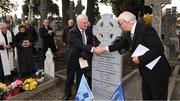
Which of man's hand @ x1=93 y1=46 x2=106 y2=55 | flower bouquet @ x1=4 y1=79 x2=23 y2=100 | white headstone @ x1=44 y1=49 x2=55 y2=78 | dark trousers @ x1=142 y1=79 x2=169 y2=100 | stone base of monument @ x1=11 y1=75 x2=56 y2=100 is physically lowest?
stone base of monument @ x1=11 y1=75 x2=56 y2=100

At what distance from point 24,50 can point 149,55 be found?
252 inches

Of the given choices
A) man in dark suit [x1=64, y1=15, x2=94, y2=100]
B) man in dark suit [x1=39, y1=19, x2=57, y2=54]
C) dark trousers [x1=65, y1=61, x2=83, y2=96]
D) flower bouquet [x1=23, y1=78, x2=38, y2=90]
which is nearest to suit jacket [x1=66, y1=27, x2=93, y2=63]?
man in dark suit [x1=64, y1=15, x2=94, y2=100]

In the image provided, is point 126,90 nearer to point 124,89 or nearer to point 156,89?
point 124,89

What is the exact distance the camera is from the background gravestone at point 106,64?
20.5ft

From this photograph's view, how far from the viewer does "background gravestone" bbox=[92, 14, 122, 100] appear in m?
6.25

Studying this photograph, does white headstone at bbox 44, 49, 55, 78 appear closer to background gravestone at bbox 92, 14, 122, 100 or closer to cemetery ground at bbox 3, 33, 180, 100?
cemetery ground at bbox 3, 33, 180, 100

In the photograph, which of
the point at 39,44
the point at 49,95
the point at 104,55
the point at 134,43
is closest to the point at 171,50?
the point at 39,44

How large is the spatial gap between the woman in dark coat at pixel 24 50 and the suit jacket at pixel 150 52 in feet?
19.6

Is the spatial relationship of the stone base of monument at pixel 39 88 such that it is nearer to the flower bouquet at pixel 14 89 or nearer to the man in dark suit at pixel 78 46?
the flower bouquet at pixel 14 89

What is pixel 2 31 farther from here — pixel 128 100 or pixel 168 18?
pixel 168 18

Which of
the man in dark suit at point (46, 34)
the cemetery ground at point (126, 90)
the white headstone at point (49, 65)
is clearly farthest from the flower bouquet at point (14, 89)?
the man in dark suit at point (46, 34)

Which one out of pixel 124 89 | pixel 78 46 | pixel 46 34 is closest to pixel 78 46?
pixel 78 46

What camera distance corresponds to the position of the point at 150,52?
470 cm

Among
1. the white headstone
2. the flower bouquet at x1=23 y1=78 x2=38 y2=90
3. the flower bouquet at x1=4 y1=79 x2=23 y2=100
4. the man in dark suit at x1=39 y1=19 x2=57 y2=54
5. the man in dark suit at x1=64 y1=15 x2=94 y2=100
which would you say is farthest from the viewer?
the man in dark suit at x1=39 y1=19 x2=57 y2=54
